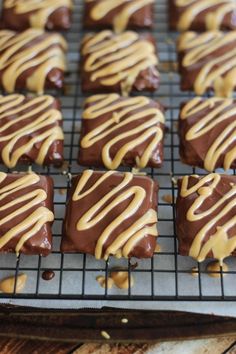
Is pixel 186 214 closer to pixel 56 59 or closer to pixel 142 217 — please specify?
pixel 142 217

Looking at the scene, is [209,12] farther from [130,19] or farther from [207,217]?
[207,217]

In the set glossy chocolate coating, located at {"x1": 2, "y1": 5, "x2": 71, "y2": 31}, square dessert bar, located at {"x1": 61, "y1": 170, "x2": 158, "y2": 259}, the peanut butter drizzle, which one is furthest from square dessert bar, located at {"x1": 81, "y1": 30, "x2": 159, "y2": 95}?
the peanut butter drizzle

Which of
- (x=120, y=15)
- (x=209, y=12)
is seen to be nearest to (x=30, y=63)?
(x=120, y=15)

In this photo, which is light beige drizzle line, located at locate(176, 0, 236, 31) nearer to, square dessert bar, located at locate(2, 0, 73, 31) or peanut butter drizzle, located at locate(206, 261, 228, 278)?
square dessert bar, located at locate(2, 0, 73, 31)

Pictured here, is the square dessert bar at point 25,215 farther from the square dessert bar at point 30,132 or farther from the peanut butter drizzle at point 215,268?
the peanut butter drizzle at point 215,268

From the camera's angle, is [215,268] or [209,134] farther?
[209,134]

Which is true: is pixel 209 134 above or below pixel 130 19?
below

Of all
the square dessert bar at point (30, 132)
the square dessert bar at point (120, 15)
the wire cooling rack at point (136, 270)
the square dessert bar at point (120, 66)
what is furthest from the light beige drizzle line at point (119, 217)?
the square dessert bar at point (120, 15)

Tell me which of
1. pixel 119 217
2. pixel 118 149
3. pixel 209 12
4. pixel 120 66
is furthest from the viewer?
pixel 209 12
